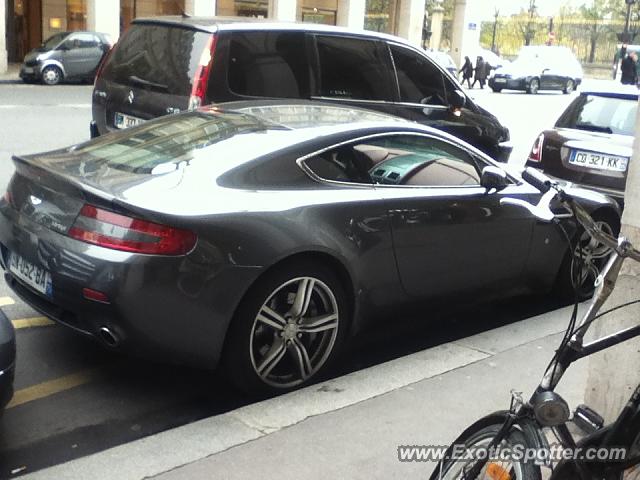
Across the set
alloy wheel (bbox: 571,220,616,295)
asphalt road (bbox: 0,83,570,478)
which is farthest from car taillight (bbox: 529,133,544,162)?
asphalt road (bbox: 0,83,570,478)

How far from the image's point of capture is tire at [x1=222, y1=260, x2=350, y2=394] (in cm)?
409

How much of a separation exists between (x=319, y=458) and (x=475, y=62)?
1598 inches

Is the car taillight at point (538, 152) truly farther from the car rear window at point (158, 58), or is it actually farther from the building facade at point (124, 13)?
the building facade at point (124, 13)

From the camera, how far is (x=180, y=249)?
3.84 meters

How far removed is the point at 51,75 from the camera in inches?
948

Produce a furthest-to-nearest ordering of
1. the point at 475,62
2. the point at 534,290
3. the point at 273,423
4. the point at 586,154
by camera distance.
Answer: the point at 475,62, the point at 586,154, the point at 534,290, the point at 273,423

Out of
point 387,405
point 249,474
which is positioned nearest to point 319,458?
point 249,474

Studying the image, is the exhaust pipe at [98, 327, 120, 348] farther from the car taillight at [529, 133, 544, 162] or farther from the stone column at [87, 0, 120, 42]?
the stone column at [87, 0, 120, 42]

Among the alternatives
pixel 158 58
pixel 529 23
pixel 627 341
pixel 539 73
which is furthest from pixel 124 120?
pixel 529 23

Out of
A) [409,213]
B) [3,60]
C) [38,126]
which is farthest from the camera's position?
[3,60]

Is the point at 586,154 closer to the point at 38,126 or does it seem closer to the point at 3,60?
the point at 38,126

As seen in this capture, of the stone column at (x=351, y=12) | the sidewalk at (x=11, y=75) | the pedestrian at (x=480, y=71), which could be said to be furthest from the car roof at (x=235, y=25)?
the pedestrian at (x=480, y=71)

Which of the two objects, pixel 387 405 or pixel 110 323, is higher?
pixel 110 323

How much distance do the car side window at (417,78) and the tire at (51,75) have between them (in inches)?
702
